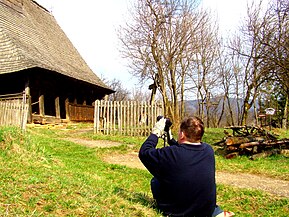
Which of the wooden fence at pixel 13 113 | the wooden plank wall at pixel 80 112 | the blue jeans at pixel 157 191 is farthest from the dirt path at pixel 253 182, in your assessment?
the wooden plank wall at pixel 80 112

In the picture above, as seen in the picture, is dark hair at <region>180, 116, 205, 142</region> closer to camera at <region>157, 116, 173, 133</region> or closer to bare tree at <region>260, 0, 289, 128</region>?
camera at <region>157, 116, 173, 133</region>

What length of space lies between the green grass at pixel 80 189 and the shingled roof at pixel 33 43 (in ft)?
29.9

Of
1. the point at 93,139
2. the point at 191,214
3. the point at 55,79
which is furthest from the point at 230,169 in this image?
the point at 55,79

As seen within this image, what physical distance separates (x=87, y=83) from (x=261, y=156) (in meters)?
13.6

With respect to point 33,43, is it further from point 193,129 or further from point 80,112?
point 193,129

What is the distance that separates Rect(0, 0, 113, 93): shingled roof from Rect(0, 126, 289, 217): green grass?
9125 mm

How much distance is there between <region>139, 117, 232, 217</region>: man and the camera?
321 cm

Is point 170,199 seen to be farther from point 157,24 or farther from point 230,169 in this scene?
point 157,24

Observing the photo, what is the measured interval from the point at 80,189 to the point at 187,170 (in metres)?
1.40

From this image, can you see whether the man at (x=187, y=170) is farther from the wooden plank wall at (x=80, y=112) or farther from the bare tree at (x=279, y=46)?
the wooden plank wall at (x=80, y=112)

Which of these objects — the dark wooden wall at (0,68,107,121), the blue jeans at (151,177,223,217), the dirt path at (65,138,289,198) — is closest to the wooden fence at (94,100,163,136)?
the dark wooden wall at (0,68,107,121)

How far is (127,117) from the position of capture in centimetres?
1372

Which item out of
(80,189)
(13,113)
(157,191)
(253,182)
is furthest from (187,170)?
(13,113)

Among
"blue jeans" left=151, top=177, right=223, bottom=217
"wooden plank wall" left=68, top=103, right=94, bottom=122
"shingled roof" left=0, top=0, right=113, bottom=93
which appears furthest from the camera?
"wooden plank wall" left=68, top=103, right=94, bottom=122
